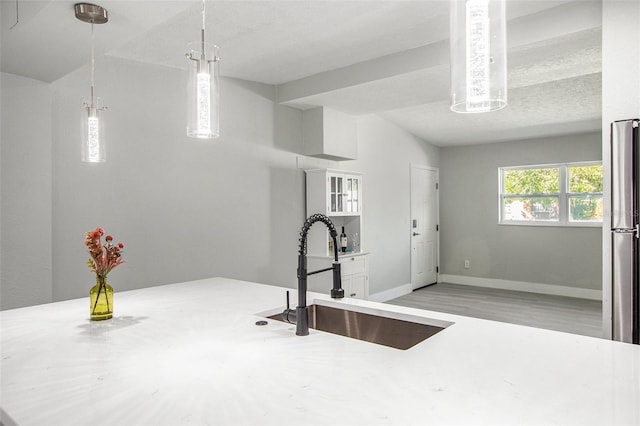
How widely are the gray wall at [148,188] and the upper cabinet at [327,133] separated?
0.44 ft

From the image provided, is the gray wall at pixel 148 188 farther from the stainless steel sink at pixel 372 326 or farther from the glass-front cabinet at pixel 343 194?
the stainless steel sink at pixel 372 326

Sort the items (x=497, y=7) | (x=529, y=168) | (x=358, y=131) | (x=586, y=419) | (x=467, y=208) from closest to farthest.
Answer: (x=586, y=419) < (x=497, y=7) < (x=358, y=131) < (x=529, y=168) < (x=467, y=208)

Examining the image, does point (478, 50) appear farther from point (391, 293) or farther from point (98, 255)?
point (391, 293)

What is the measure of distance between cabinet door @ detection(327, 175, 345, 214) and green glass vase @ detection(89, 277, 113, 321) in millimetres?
3042

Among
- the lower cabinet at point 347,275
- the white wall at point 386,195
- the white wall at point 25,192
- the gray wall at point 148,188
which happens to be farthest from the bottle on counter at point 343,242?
the white wall at point 25,192

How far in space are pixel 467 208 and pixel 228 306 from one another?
591 cm

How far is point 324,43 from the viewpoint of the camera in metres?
3.21

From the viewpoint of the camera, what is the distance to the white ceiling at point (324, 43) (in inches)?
76.0

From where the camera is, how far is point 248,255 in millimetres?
4105

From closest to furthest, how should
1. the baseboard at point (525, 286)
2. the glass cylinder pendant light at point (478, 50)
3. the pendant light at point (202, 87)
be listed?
1. the glass cylinder pendant light at point (478, 50)
2. the pendant light at point (202, 87)
3. the baseboard at point (525, 286)

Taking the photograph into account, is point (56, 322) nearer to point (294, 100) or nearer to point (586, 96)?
point (294, 100)

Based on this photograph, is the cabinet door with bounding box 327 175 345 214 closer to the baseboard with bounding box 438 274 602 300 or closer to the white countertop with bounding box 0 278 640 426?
the white countertop with bounding box 0 278 640 426

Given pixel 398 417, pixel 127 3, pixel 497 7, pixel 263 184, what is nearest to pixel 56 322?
pixel 127 3

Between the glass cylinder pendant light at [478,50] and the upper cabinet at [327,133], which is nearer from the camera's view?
the glass cylinder pendant light at [478,50]
